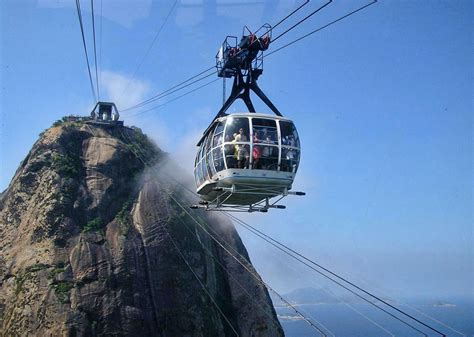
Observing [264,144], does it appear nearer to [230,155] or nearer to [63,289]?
[230,155]

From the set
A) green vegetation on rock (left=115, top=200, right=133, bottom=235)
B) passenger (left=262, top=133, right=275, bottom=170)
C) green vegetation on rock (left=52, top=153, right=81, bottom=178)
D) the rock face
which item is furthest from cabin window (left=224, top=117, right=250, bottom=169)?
green vegetation on rock (left=52, top=153, right=81, bottom=178)

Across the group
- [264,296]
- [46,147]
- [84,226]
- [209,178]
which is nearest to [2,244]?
[84,226]

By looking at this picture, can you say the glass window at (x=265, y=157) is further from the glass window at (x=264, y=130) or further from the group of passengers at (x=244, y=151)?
the glass window at (x=264, y=130)

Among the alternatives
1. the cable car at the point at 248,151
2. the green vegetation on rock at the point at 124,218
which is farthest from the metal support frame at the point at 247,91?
the green vegetation on rock at the point at 124,218

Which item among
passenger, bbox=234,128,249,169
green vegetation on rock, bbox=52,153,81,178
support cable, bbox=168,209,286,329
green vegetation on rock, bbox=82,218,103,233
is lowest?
support cable, bbox=168,209,286,329

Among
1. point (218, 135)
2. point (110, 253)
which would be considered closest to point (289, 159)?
point (218, 135)

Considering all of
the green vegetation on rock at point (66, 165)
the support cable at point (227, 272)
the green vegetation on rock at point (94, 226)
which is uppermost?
the green vegetation on rock at point (66, 165)

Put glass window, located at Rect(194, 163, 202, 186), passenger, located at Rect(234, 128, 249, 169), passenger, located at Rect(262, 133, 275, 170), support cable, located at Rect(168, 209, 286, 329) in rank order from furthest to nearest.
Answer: support cable, located at Rect(168, 209, 286, 329) < glass window, located at Rect(194, 163, 202, 186) < passenger, located at Rect(262, 133, 275, 170) < passenger, located at Rect(234, 128, 249, 169)

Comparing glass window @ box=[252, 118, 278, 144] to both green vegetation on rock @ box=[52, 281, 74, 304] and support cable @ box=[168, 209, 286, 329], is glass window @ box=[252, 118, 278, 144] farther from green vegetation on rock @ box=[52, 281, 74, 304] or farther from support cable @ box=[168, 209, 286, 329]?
support cable @ box=[168, 209, 286, 329]
